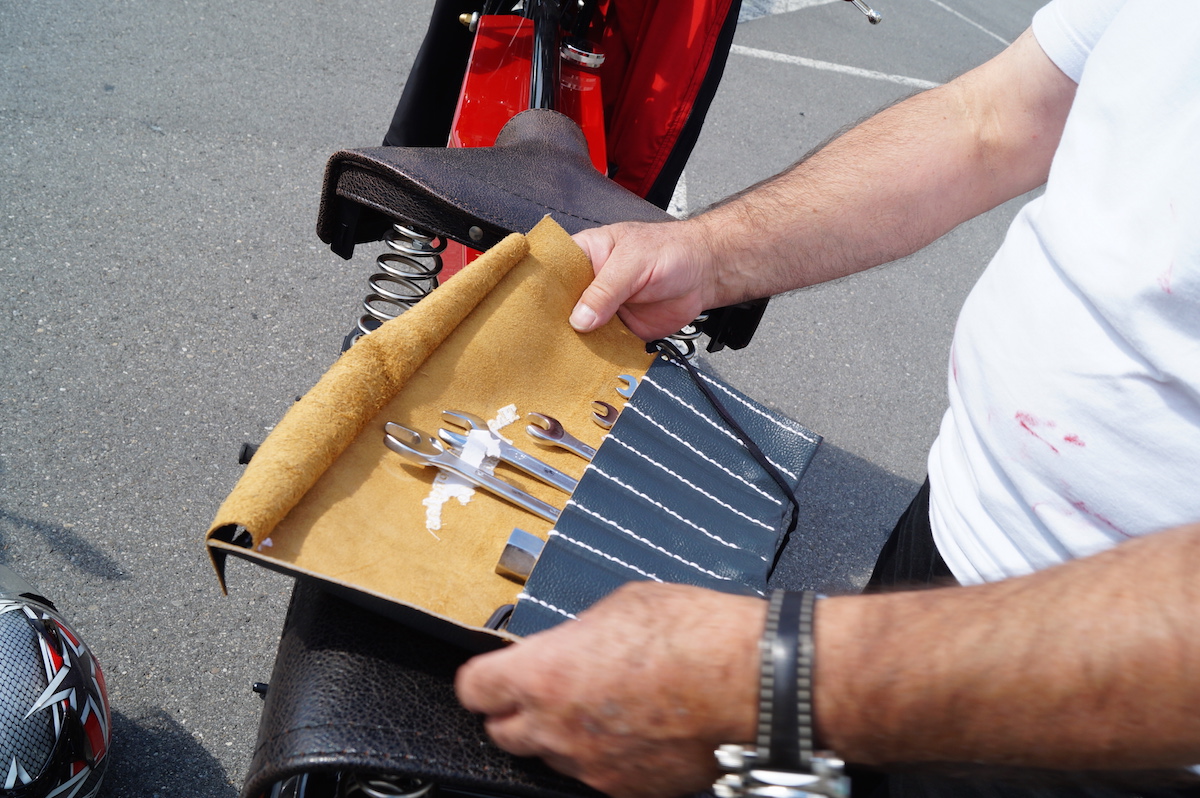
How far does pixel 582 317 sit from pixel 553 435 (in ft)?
0.71

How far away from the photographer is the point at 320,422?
3.08 ft

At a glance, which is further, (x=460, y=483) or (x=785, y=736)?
(x=460, y=483)

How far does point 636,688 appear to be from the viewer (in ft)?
2.28

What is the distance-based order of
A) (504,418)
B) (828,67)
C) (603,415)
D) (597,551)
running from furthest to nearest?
(828,67) < (603,415) < (504,418) < (597,551)

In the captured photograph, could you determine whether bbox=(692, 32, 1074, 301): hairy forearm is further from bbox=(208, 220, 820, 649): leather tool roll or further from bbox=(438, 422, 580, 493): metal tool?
bbox=(438, 422, 580, 493): metal tool

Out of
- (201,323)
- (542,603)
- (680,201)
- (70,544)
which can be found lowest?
(70,544)

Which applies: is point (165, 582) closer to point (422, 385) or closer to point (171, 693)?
point (171, 693)

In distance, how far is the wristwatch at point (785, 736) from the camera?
2.22ft

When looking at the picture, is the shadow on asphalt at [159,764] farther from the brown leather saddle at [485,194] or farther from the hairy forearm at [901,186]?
the hairy forearm at [901,186]

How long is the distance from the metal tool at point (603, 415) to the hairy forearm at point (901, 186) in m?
0.32

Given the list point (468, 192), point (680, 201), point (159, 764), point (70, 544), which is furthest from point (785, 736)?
point (680, 201)

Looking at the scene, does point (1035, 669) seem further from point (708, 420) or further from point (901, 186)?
point (901, 186)

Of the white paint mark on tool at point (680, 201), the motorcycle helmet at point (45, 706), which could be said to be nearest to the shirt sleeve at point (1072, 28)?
the motorcycle helmet at point (45, 706)

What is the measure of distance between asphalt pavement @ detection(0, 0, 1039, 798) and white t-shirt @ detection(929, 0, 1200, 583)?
43 centimetres
